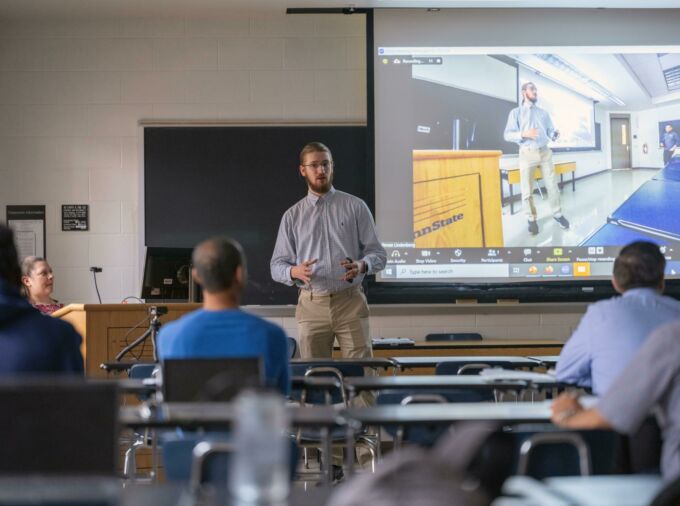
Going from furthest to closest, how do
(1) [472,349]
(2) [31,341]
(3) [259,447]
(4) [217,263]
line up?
(1) [472,349] → (4) [217,263] → (2) [31,341] → (3) [259,447]

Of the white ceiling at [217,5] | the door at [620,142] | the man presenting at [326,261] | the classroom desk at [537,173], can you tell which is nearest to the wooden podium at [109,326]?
the man presenting at [326,261]

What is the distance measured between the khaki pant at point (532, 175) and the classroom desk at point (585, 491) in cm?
563

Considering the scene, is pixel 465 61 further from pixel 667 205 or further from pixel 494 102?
pixel 667 205

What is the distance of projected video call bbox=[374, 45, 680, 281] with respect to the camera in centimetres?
732

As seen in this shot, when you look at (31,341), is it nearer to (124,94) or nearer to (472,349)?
(472,349)

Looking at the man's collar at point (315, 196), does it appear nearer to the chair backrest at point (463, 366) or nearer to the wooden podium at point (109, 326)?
the wooden podium at point (109, 326)

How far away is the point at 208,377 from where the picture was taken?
2799mm

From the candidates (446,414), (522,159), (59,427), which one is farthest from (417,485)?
(522,159)

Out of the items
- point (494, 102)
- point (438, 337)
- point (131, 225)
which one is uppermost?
point (494, 102)

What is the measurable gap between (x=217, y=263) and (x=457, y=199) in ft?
14.3

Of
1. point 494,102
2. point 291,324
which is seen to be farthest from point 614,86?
point 291,324

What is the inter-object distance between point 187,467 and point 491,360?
2260 mm

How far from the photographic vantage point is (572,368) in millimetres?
3523

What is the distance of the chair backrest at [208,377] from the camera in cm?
273
